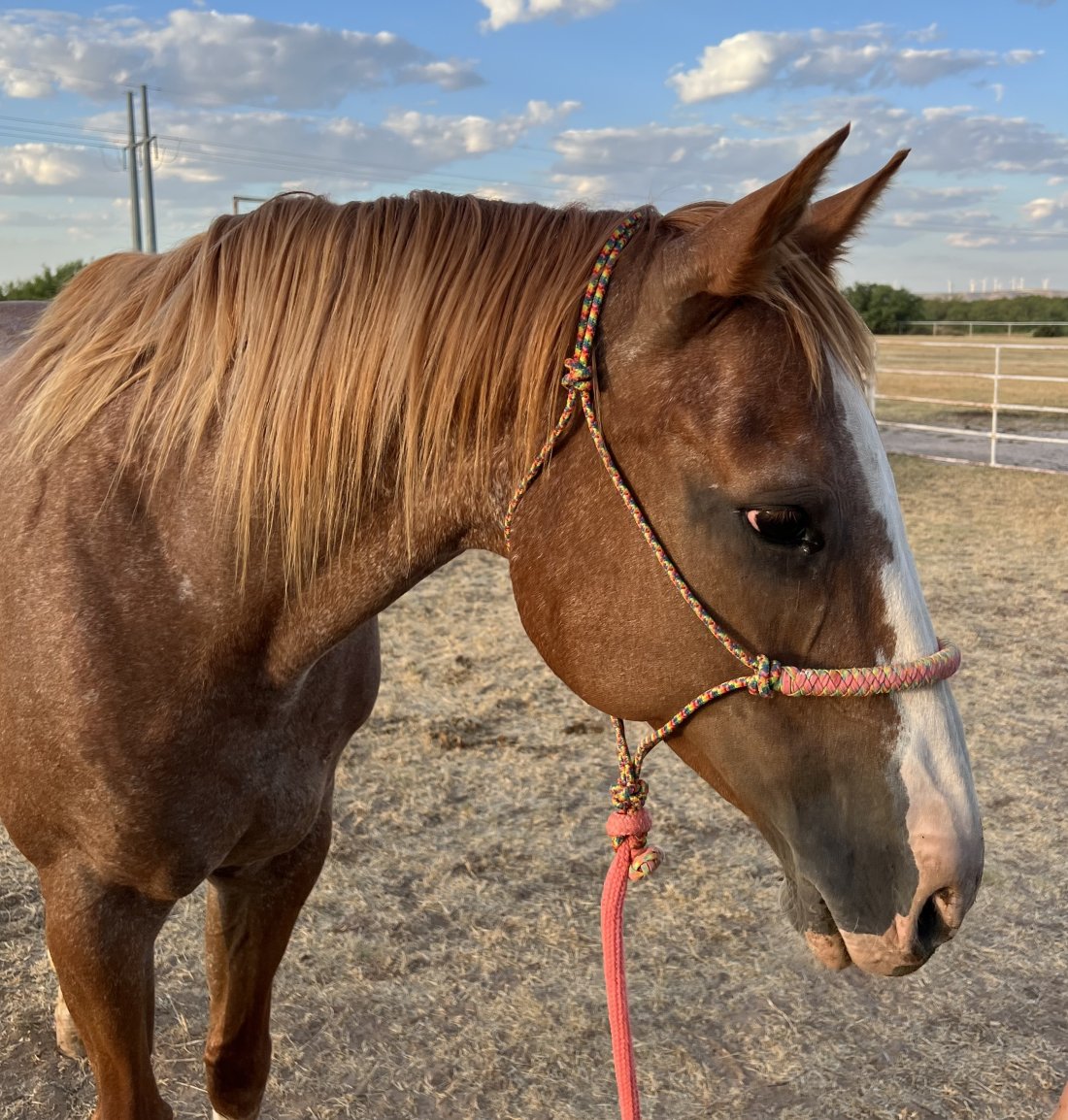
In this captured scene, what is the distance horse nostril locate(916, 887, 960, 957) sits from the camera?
136 cm

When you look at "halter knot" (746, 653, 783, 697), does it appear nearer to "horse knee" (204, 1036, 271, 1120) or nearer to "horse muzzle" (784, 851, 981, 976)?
"horse muzzle" (784, 851, 981, 976)

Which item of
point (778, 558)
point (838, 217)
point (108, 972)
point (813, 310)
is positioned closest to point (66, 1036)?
point (108, 972)

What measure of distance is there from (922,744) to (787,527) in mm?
350

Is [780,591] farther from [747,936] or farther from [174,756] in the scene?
[747,936]

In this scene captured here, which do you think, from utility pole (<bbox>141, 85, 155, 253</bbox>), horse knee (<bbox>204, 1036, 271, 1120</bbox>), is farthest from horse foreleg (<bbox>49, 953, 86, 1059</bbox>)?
utility pole (<bbox>141, 85, 155, 253</bbox>)

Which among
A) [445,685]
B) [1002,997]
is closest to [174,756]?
[1002,997]

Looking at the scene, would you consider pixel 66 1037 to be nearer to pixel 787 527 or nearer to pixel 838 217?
pixel 787 527

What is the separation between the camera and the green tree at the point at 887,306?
38.3 meters

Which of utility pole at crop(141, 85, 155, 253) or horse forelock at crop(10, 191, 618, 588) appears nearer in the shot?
horse forelock at crop(10, 191, 618, 588)

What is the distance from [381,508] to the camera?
5.32 feet

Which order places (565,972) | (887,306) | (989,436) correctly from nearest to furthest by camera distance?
1. (565,972)
2. (989,436)
3. (887,306)

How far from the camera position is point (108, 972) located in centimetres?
181

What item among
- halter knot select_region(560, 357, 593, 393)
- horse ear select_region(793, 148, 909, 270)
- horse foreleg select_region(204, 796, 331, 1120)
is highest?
horse ear select_region(793, 148, 909, 270)

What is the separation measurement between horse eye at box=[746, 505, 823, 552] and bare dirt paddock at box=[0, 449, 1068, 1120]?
184cm
